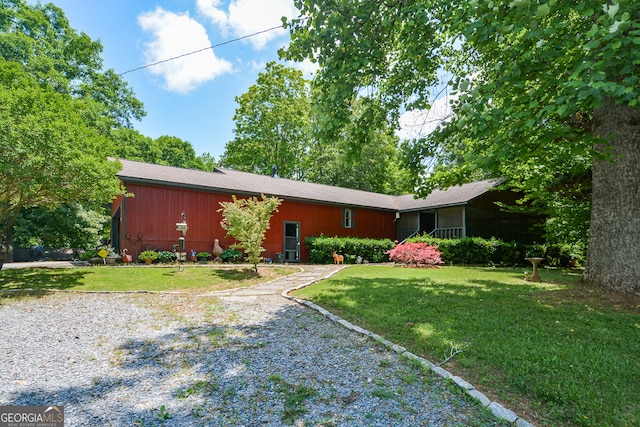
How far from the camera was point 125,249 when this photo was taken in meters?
12.2

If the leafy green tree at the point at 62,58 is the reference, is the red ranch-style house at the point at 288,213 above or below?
below

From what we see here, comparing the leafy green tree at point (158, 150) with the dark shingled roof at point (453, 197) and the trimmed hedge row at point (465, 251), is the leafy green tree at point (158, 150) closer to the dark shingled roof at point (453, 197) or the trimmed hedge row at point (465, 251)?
the trimmed hedge row at point (465, 251)

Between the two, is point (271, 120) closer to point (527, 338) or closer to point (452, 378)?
point (527, 338)

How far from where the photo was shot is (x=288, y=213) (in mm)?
16188

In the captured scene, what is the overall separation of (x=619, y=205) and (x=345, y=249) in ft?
34.5

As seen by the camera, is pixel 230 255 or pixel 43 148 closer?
pixel 43 148

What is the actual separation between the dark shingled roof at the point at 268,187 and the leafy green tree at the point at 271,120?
1382 cm

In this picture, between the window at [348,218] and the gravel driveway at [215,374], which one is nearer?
the gravel driveway at [215,374]

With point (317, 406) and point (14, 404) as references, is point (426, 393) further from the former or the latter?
point (14, 404)

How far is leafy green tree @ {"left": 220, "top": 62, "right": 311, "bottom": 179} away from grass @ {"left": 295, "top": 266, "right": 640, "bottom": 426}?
88.3ft

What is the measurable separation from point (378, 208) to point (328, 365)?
16.2 meters

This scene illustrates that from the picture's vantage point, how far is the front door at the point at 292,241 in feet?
53.3

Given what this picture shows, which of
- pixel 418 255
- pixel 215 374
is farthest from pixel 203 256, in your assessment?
pixel 215 374

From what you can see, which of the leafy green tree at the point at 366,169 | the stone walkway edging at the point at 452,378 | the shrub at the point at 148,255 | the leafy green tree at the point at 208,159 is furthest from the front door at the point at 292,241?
the leafy green tree at the point at 208,159
